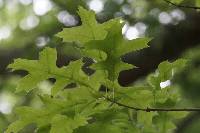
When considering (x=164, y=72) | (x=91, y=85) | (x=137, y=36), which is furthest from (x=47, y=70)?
(x=137, y=36)

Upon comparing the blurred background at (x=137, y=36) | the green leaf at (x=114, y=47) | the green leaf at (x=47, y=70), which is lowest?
the green leaf at (x=47, y=70)

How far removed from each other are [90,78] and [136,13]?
2.06m

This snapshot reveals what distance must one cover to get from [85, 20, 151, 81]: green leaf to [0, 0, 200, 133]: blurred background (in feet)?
4.35

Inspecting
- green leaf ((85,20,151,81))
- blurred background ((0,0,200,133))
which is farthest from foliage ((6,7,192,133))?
blurred background ((0,0,200,133))

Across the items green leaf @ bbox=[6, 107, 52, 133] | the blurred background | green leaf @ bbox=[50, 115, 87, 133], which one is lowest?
green leaf @ bbox=[50, 115, 87, 133]

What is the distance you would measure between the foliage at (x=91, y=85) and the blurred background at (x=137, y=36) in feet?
4.28

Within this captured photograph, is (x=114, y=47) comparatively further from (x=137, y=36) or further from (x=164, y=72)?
(x=137, y=36)

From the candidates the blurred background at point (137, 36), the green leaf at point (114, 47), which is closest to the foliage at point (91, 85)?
the green leaf at point (114, 47)

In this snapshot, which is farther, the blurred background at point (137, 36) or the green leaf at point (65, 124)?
the blurred background at point (137, 36)

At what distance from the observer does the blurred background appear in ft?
9.52

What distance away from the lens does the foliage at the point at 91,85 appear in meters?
1.18

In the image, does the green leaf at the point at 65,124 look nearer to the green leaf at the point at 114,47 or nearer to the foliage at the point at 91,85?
the foliage at the point at 91,85

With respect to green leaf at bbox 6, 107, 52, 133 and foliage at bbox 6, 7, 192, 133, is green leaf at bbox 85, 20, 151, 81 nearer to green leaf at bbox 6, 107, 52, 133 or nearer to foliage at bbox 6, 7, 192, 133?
foliage at bbox 6, 7, 192, 133

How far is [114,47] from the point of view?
121 centimetres
